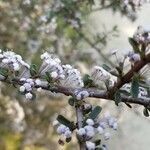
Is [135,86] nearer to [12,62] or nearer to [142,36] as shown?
[142,36]

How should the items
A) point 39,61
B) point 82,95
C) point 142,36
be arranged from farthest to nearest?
point 39,61
point 82,95
point 142,36

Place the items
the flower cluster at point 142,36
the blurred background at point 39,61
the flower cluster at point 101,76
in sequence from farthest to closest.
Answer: the blurred background at point 39,61, the flower cluster at point 101,76, the flower cluster at point 142,36

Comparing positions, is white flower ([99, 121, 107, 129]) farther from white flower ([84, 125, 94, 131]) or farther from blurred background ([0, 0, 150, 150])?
blurred background ([0, 0, 150, 150])

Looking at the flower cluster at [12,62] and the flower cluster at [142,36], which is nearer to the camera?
the flower cluster at [142,36]

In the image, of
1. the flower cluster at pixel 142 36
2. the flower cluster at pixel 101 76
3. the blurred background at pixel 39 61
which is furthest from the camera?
the blurred background at pixel 39 61

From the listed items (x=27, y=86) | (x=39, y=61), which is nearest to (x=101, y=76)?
(x=27, y=86)

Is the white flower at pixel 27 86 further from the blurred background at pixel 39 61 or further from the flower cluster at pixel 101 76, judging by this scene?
the blurred background at pixel 39 61

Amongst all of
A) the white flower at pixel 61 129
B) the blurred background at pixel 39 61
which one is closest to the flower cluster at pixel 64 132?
the white flower at pixel 61 129

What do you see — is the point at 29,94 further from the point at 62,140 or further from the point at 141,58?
the point at 141,58

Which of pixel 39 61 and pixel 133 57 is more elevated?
pixel 39 61

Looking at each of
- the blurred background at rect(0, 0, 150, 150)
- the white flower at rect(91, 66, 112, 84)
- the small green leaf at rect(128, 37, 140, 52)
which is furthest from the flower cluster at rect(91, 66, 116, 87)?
the blurred background at rect(0, 0, 150, 150)

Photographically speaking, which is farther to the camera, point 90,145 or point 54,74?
point 54,74
